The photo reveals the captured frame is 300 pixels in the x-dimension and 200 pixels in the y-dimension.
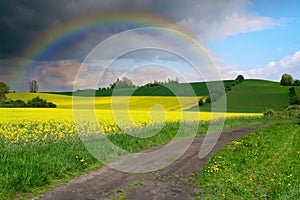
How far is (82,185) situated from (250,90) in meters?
Result: 75.7

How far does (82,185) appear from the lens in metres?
7.76

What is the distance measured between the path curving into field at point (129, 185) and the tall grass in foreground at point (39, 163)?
0.53m

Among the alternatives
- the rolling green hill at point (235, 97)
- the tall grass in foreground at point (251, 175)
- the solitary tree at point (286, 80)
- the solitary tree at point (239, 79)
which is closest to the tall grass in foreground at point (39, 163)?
the tall grass in foreground at point (251, 175)

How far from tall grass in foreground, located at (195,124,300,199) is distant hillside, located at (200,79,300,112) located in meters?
37.4

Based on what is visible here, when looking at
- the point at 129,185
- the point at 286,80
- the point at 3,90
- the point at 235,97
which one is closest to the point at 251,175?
the point at 129,185

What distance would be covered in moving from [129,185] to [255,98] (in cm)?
6550

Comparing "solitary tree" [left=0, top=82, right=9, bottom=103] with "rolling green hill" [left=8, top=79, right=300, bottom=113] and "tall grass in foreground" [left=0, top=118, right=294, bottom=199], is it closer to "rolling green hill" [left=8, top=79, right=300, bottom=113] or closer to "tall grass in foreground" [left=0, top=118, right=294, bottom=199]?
"rolling green hill" [left=8, top=79, right=300, bottom=113]

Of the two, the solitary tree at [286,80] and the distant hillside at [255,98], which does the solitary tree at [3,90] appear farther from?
the solitary tree at [286,80]

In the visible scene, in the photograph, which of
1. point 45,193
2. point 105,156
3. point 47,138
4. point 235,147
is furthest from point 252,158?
point 47,138

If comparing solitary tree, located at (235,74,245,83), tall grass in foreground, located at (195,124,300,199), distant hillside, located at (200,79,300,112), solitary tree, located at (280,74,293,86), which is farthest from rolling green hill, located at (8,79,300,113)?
tall grass in foreground, located at (195,124,300,199)

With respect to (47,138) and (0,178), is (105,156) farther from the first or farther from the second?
(0,178)

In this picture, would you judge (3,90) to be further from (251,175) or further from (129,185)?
(251,175)

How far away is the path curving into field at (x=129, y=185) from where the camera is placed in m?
6.96

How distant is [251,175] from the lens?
8727mm
